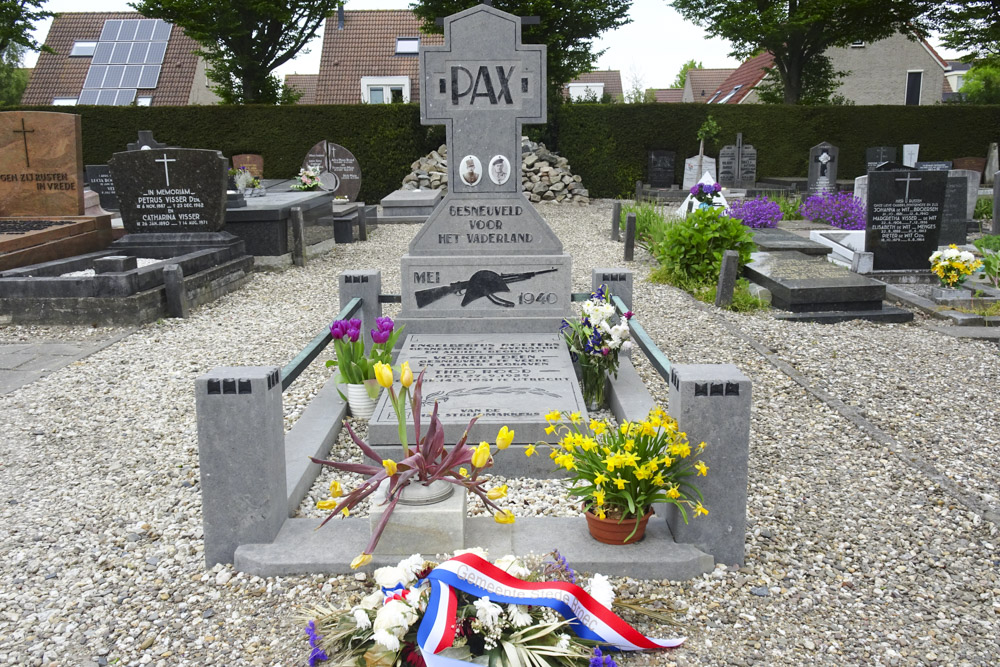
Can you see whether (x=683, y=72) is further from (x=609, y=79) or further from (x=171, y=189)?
(x=171, y=189)

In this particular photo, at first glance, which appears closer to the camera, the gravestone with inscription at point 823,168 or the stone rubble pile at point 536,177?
the gravestone with inscription at point 823,168

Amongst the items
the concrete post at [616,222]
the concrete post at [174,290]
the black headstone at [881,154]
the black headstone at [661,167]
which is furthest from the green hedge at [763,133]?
the concrete post at [174,290]

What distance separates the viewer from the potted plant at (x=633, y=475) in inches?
119

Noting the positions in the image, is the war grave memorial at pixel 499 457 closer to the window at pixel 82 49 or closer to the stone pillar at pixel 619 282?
the stone pillar at pixel 619 282

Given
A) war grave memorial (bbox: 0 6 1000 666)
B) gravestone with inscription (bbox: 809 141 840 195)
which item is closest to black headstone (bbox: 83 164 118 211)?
war grave memorial (bbox: 0 6 1000 666)

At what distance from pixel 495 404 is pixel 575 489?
1.31m

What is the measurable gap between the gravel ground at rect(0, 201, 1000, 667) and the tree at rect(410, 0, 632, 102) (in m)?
17.6

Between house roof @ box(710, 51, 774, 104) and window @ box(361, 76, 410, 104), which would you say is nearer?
window @ box(361, 76, 410, 104)

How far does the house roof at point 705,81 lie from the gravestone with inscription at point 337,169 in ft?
117

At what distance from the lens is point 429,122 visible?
248 inches

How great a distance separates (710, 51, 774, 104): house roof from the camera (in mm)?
34000

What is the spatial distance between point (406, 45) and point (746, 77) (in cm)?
1608

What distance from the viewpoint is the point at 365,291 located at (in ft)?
19.4

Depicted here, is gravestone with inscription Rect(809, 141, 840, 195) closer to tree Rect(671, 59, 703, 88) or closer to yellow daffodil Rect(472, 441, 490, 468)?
yellow daffodil Rect(472, 441, 490, 468)
